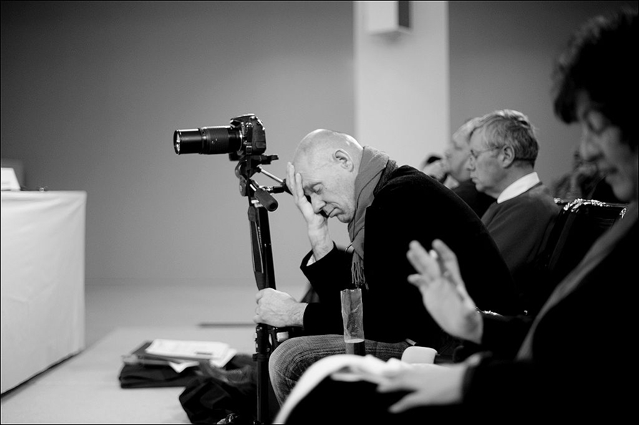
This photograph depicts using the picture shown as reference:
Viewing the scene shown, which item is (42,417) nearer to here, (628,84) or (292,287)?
(628,84)

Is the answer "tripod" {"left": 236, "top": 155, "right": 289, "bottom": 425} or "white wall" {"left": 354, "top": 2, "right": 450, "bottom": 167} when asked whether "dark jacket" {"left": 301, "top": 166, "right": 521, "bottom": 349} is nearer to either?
"tripod" {"left": 236, "top": 155, "right": 289, "bottom": 425}

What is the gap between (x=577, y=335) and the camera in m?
0.72

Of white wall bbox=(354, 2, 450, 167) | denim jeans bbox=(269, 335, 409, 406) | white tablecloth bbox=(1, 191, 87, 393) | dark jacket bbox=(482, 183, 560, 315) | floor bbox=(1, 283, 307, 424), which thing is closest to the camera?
denim jeans bbox=(269, 335, 409, 406)

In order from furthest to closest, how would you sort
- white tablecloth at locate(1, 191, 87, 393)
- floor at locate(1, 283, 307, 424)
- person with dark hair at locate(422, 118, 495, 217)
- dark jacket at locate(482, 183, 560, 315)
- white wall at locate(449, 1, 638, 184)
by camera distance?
1. white wall at locate(449, 1, 638, 184)
2. white tablecloth at locate(1, 191, 87, 393)
3. person with dark hair at locate(422, 118, 495, 217)
4. floor at locate(1, 283, 307, 424)
5. dark jacket at locate(482, 183, 560, 315)

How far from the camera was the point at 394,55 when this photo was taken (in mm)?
4391

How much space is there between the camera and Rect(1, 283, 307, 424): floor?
2562 millimetres

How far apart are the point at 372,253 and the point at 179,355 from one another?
5.68 feet

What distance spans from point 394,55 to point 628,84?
377 centimetres

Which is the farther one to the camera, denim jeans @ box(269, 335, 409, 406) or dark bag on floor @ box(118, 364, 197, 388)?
dark bag on floor @ box(118, 364, 197, 388)

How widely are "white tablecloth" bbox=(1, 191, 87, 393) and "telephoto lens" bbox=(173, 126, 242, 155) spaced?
55.8 inches

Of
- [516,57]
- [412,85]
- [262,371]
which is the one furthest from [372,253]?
[516,57]

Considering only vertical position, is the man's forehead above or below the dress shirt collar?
above

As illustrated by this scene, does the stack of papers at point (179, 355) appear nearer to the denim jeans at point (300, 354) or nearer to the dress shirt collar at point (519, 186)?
the denim jeans at point (300, 354)

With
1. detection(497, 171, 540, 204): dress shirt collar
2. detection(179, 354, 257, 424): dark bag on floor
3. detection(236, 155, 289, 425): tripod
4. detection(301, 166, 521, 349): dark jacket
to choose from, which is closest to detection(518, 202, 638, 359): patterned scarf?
detection(301, 166, 521, 349): dark jacket
